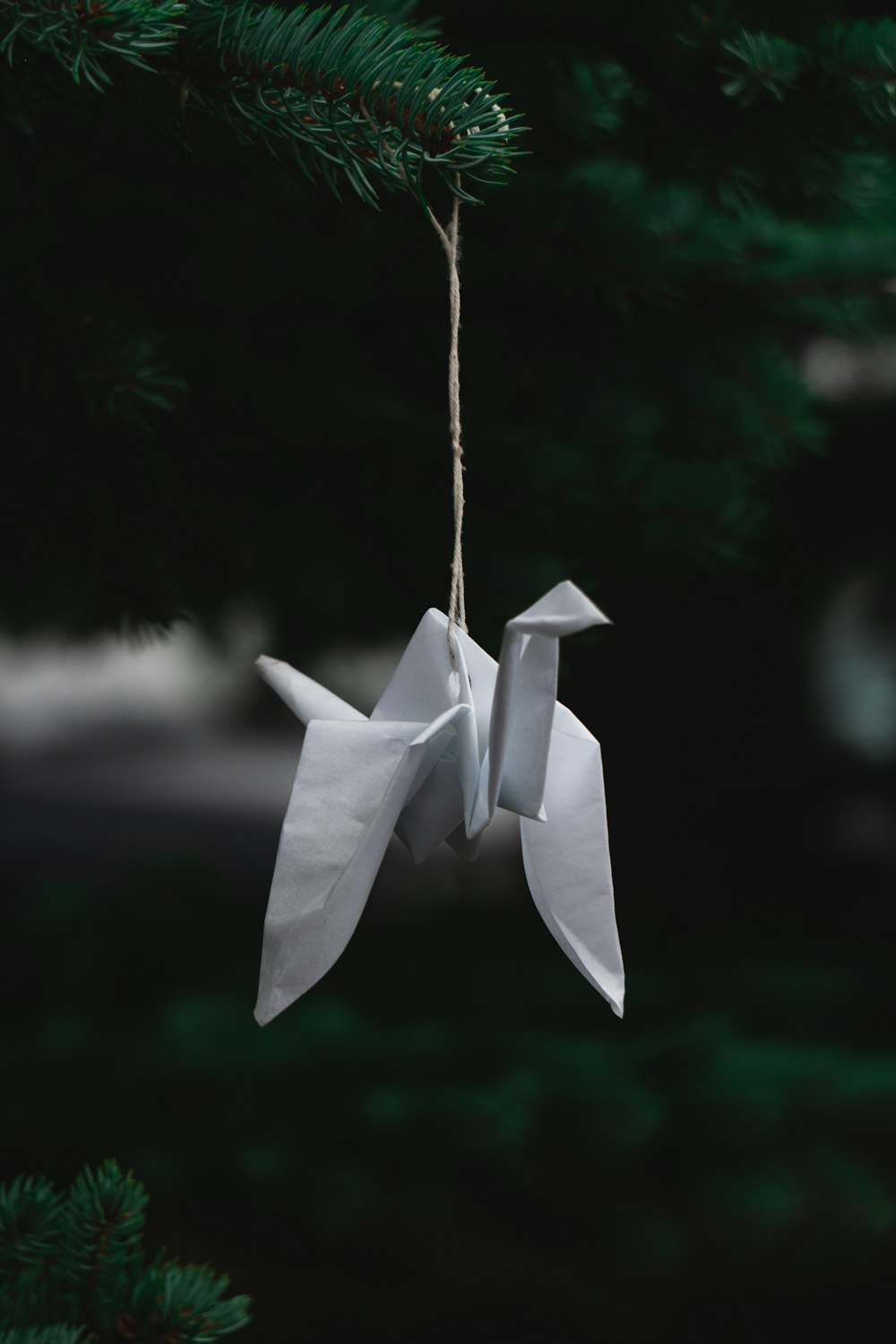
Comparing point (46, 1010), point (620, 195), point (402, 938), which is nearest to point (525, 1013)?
point (402, 938)

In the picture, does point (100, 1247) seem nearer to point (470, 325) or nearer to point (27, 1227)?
point (27, 1227)

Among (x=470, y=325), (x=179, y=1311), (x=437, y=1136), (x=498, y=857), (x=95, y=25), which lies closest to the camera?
(x=95, y=25)

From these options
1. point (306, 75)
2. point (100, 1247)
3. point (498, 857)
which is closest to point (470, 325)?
point (306, 75)

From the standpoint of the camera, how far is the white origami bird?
1.17 feet

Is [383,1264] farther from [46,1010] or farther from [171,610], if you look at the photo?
[171,610]

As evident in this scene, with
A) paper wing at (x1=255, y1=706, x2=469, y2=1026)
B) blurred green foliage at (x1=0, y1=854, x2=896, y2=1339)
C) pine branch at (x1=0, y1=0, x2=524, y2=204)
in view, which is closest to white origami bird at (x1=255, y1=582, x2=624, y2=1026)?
paper wing at (x1=255, y1=706, x2=469, y2=1026)

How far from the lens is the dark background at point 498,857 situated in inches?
26.1

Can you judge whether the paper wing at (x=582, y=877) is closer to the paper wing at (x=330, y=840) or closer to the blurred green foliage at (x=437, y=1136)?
the paper wing at (x=330, y=840)

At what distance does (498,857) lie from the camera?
5.89 ft

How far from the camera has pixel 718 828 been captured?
1756 mm

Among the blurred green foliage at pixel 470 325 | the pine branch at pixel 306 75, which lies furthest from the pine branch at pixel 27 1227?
the pine branch at pixel 306 75

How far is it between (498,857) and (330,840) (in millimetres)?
1444

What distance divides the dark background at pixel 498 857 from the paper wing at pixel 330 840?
0.29 m

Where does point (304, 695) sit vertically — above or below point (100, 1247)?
above
